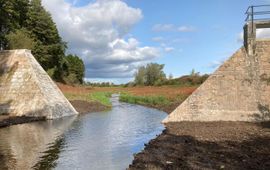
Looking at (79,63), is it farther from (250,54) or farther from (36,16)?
(250,54)

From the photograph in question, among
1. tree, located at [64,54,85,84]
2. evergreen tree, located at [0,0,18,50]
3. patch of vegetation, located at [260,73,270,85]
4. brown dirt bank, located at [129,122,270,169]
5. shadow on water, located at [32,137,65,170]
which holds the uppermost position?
evergreen tree, located at [0,0,18,50]

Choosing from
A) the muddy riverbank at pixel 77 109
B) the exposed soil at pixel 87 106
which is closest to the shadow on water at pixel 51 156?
the muddy riverbank at pixel 77 109

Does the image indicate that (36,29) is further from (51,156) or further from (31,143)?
(51,156)

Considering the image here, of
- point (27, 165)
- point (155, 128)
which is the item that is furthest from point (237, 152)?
point (155, 128)

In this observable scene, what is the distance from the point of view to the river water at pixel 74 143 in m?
15.7

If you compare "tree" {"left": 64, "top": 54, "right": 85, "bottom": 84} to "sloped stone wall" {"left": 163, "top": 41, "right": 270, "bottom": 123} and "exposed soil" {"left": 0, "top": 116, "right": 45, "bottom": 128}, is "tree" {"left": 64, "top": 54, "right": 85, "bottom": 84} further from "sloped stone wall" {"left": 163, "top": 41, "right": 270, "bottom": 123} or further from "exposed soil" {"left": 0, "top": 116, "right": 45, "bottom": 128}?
"sloped stone wall" {"left": 163, "top": 41, "right": 270, "bottom": 123}

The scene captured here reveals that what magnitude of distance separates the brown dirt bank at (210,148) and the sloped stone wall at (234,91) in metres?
2.43

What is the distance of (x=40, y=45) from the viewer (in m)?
67.4

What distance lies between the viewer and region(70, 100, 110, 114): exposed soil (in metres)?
41.8

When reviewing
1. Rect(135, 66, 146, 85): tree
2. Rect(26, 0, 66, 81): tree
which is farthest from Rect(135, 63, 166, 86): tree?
Rect(26, 0, 66, 81): tree

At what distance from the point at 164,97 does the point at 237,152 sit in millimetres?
37284

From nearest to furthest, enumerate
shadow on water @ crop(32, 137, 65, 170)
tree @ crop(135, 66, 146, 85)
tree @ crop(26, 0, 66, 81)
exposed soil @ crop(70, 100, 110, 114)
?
1. shadow on water @ crop(32, 137, 65, 170)
2. exposed soil @ crop(70, 100, 110, 114)
3. tree @ crop(26, 0, 66, 81)
4. tree @ crop(135, 66, 146, 85)

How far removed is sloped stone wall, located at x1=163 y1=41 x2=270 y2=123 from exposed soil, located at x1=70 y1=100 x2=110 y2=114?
673 inches

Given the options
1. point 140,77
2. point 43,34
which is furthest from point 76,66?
point 43,34
